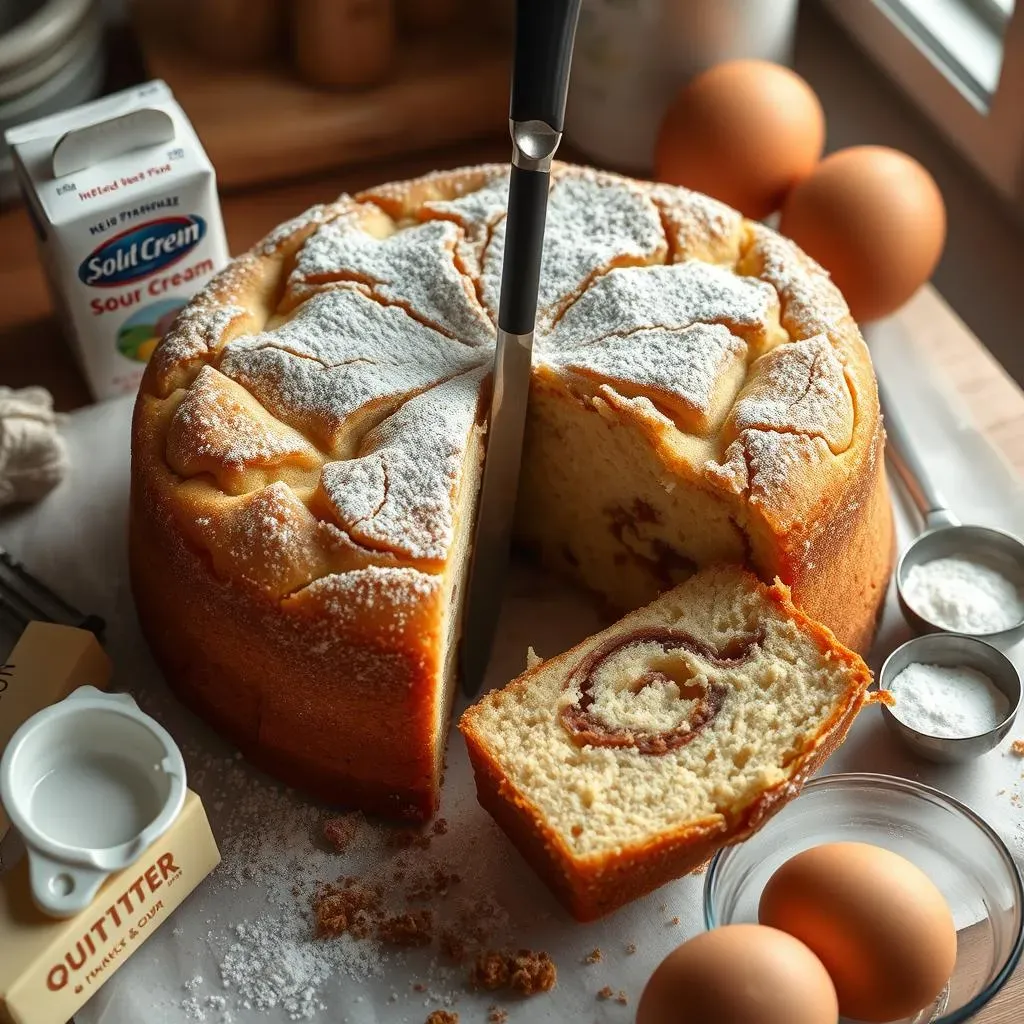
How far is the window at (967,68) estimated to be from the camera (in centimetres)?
267

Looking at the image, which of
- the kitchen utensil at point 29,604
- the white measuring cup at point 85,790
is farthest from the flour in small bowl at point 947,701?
the kitchen utensil at point 29,604

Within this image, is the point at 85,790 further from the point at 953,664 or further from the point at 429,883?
the point at 953,664

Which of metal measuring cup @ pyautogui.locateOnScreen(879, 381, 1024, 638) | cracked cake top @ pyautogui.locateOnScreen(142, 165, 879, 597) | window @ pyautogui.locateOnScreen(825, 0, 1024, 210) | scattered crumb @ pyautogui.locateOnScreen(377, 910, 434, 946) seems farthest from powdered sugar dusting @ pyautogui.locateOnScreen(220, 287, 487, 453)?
window @ pyautogui.locateOnScreen(825, 0, 1024, 210)

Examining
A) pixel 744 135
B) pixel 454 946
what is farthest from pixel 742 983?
pixel 744 135

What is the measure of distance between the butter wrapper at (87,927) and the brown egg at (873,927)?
797 millimetres

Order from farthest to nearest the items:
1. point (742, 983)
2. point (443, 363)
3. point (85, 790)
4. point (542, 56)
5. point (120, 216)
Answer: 1. point (120, 216)
2. point (443, 363)
3. point (85, 790)
4. point (542, 56)
5. point (742, 983)

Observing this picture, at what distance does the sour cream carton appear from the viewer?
91.7 inches

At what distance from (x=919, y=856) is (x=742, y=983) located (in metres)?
0.49

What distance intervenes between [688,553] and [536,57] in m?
0.81

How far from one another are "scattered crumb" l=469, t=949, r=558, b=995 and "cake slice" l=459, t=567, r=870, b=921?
90mm

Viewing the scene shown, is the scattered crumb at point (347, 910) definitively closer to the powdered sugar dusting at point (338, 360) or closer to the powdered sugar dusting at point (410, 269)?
the powdered sugar dusting at point (338, 360)

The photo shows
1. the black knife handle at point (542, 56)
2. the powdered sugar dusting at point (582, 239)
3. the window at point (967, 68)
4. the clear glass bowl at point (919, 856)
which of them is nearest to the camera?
the black knife handle at point (542, 56)

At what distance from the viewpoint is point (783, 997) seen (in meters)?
1.56

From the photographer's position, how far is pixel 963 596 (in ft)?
7.30
